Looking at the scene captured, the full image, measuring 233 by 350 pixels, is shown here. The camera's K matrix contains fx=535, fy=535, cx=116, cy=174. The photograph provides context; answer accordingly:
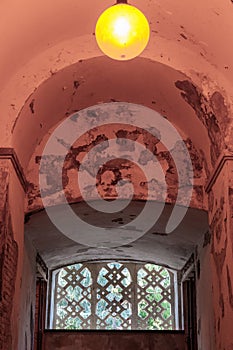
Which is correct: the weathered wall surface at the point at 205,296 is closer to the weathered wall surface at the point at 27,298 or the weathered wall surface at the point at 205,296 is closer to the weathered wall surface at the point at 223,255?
Result: the weathered wall surface at the point at 223,255

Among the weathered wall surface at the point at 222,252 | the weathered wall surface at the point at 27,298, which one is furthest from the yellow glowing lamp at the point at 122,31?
the weathered wall surface at the point at 27,298

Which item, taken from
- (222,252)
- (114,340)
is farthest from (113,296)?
(222,252)

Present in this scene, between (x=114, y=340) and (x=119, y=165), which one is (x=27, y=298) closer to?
(x=119, y=165)

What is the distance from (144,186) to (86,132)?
1.86ft

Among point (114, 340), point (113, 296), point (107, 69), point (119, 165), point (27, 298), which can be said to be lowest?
point (114, 340)

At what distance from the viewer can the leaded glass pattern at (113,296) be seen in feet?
20.0

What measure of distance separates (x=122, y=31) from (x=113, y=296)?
14.7 feet

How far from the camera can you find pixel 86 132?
3816mm

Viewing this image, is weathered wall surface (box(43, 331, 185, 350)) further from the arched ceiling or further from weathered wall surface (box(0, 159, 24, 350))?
the arched ceiling

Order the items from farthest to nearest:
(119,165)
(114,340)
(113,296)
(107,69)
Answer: (113,296) → (114,340) → (119,165) → (107,69)

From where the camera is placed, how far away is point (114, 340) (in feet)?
18.9

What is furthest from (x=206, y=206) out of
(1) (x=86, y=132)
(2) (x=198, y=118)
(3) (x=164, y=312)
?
(3) (x=164, y=312)

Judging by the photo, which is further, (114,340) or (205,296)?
(114,340)

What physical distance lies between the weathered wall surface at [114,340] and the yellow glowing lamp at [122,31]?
4178 millimetres
